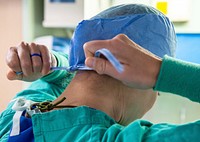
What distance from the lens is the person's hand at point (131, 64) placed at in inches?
22.6

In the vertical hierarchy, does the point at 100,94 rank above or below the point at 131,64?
below

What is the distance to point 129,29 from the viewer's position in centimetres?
79

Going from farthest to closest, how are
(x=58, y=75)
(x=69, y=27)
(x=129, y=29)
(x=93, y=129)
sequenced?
(x=69, y=27)
(x=58, y=75)
(x=129, y=29)
(x=93, y=129)

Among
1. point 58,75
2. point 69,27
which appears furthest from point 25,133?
point 69,27

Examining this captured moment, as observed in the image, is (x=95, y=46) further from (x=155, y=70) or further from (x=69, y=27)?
(x=69, y=27)

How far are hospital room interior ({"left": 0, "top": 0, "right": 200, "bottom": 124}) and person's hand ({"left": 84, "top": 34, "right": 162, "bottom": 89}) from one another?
92 cm

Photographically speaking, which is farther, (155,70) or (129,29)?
(129,29)

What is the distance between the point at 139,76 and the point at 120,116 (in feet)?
0.89

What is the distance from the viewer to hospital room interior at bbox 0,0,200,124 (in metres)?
1.51

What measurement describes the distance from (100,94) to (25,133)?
0.19m

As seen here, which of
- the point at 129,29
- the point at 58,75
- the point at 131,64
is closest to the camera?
the point at 131,64

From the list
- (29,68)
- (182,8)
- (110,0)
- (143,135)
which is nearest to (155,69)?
(143,135)

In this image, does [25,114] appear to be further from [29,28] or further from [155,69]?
[29,28]

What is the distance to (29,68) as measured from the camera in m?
0.86
